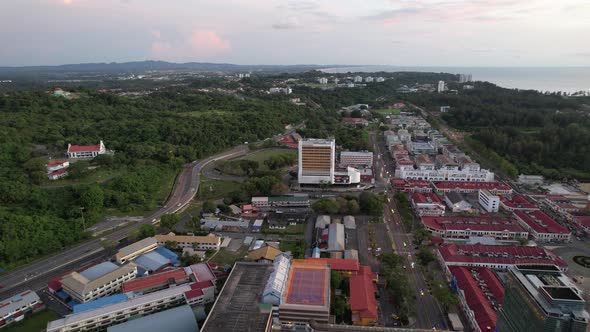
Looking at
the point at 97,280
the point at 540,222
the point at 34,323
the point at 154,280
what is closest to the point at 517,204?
the point at 540,222

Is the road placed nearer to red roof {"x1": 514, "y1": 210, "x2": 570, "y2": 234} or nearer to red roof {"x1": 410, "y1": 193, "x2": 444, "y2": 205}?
red roof {"x1": 410, "y1": 193, "x2": 444, "y2": 205}

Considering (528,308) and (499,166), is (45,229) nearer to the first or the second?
(528,308)

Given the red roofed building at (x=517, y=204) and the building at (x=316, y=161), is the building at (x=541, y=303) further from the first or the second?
the building at (x=316, y=161)

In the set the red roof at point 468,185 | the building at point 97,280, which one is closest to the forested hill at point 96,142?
the building at point 97,280

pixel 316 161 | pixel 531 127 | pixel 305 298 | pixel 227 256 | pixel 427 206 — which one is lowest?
pixel 227 256

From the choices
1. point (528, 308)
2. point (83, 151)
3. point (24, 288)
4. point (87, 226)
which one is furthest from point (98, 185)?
point (528, 308)

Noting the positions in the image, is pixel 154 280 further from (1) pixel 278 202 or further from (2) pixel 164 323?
(1) pixel 278 202
